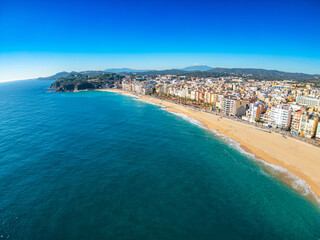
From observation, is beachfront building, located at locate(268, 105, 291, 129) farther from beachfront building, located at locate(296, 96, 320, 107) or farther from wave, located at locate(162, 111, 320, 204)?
beachfront building, located at locate(296, 96, 320, 107)

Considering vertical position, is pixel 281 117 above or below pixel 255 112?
below

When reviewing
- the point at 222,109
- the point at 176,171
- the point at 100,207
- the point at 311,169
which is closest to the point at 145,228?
the point at 100,207

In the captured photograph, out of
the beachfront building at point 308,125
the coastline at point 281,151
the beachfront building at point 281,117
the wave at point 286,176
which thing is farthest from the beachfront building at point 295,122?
the wave at point 286,176

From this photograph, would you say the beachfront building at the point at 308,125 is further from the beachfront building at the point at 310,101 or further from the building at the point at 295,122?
the beachfront building at the point at 310,101

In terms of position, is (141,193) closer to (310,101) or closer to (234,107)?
(234,107)

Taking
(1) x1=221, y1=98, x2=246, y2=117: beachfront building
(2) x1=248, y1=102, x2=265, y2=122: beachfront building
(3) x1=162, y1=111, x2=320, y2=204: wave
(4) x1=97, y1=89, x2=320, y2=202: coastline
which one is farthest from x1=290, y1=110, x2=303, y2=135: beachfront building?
(3) x1=162, y1=111, x2=320, y2=204: wave

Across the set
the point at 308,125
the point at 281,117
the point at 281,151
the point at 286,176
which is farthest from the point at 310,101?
the point at 286,176
